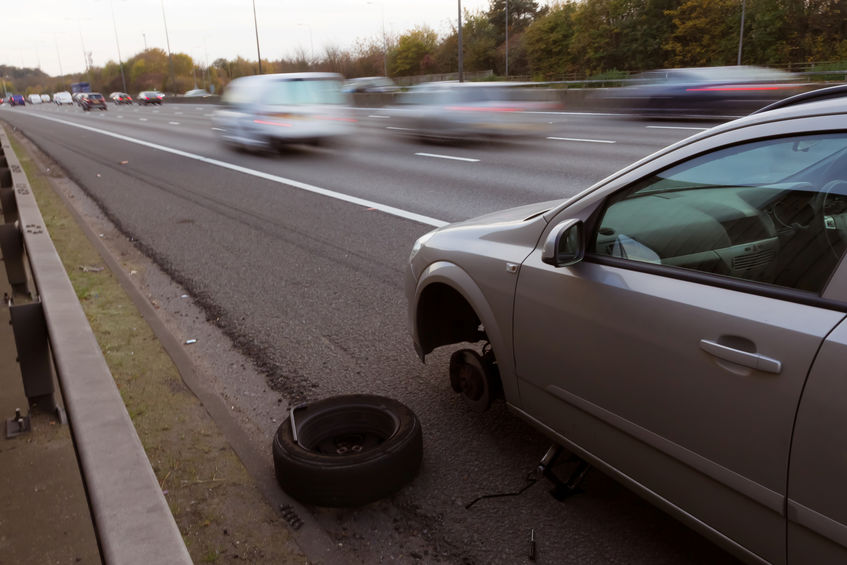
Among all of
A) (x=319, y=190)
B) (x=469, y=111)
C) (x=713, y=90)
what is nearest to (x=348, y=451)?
(x=319, y=190)

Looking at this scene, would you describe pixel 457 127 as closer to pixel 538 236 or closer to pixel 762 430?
pixel 538 236

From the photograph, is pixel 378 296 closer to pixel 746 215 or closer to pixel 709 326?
pixel 746 215

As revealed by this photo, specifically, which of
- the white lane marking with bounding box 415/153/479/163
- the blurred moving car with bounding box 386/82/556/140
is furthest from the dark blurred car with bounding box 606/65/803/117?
the white lane marking with bounding box 415/153/479/163

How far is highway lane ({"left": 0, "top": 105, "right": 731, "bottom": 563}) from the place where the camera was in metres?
2.75

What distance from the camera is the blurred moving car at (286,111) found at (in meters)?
16.0

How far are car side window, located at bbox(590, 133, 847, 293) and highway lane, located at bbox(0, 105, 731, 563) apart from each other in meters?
1.14

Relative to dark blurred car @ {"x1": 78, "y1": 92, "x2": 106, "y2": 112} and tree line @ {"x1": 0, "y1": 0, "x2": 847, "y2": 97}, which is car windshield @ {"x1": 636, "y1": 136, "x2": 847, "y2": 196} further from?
dark blurred car @ {"x1": 78, "y1": 92, "x2": 106, "y2": 112}

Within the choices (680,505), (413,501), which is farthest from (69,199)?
(680,505)

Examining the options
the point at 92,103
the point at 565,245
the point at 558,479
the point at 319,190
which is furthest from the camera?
the point at 92,103

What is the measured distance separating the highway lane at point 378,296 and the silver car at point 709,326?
0.40 m

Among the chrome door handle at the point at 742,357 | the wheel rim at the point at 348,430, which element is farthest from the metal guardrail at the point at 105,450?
the chrome door handle at the point at 742,357

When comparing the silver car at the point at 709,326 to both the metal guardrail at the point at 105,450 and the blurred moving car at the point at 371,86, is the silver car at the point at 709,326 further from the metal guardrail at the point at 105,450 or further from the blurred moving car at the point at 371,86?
the blurred moving car at the point at 371,86

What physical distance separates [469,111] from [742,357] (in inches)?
581

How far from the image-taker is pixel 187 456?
336 centimetres
